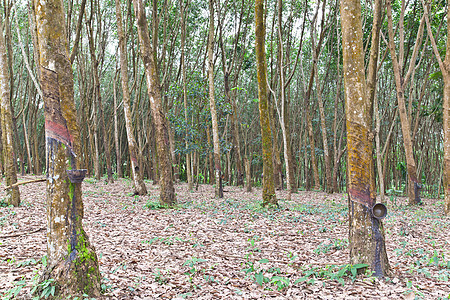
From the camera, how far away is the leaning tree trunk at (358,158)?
350 centimetres

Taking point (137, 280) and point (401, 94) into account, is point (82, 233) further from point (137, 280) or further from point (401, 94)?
point (401, 94)

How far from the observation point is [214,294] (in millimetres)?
3309

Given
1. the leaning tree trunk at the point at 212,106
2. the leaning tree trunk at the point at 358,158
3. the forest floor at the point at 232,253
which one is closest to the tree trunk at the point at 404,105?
the forest floor at the point at 232,253

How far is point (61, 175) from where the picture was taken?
9.02 ft

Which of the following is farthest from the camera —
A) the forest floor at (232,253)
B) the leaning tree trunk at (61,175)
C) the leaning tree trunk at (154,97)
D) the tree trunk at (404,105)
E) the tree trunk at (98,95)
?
the tree trunk at (98,95)

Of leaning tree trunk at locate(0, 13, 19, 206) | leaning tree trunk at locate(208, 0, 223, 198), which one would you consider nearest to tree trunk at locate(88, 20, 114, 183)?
leaning tree trunk at locate(208, 0, 223, 198)

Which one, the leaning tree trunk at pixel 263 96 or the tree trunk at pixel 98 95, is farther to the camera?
the tree trunk at pixel 98 95

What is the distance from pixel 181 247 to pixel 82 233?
2.27 m

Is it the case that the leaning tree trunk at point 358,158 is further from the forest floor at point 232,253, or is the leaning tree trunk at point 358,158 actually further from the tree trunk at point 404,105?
the tree trunk at point 404,105

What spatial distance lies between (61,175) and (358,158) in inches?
123

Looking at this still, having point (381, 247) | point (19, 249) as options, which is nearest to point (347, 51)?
point (381, 247)

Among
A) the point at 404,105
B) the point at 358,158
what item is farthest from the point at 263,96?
the point at 358,158

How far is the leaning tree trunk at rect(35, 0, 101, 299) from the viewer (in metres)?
2.74

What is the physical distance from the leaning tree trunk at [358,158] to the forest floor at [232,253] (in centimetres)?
24
